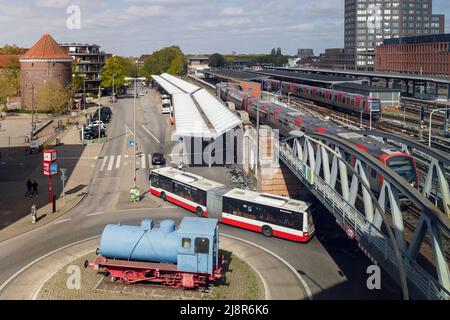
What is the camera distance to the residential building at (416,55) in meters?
115

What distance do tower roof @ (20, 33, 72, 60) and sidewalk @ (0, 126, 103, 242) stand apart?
29627 millimetres

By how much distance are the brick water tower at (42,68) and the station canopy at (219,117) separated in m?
32.9

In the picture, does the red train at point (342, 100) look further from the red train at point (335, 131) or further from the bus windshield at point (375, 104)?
the red train at point (335, 131)

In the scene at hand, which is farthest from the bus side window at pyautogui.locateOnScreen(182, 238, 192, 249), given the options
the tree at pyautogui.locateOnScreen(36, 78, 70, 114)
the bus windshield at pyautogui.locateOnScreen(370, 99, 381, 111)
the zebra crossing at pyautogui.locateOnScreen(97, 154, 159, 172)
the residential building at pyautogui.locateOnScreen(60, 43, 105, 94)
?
the residential building at pyautogui.locateOnScreen(60, 43, 105, 94)

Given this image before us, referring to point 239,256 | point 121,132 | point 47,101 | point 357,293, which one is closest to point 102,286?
point 239,256

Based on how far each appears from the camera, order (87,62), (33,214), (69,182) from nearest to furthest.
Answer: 1. (33,214)
2. (69,182)
3. (87,62)

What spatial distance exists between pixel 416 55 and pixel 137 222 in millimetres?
117873

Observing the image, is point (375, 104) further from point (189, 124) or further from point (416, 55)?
point (416, 55)

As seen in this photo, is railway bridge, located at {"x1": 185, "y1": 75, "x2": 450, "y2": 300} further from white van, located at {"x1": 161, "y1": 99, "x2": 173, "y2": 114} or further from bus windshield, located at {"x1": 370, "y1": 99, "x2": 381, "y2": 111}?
white van, located at {"x1": 161, "y1": 99, "x2": 173, "y2": 114}

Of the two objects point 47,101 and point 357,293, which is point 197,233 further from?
point 47,101

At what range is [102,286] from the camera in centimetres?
2136

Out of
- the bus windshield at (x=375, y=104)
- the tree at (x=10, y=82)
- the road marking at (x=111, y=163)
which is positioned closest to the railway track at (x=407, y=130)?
the bus windshield at (x=375, y=104)

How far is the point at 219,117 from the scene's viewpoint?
166 ft

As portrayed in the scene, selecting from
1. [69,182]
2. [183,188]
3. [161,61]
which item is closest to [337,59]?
[161,61]
